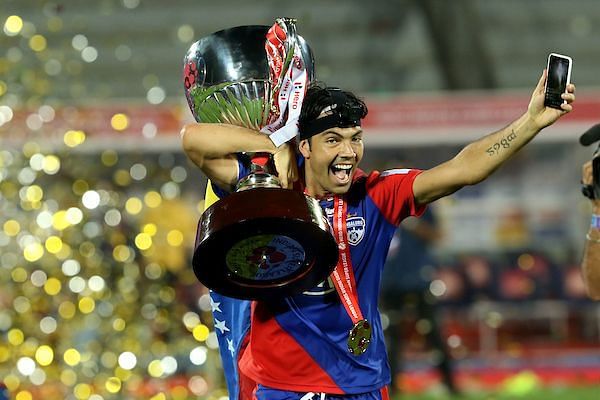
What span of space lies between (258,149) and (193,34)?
19.4 ft

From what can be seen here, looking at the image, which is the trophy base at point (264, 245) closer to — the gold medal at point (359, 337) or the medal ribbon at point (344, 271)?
the medal ribbon at point (344, 271)

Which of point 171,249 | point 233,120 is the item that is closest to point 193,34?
point 171,249

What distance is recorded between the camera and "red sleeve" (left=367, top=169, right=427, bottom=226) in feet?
12.3

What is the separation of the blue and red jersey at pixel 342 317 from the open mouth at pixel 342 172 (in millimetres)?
122

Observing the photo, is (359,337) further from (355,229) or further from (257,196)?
(257,196)

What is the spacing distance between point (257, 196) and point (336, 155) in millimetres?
360

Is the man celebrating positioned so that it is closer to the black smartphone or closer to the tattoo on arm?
the tattoo on arm

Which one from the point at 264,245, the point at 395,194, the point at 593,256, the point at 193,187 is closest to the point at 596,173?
the point at 593,256

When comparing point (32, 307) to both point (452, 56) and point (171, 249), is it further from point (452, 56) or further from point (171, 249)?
point (452, 56)

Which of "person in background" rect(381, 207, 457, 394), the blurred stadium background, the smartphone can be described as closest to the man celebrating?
the smartphone

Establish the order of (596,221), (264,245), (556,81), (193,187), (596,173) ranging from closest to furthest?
(556,81) < (264,245) < (596,173) < (596,221) < (193,187)

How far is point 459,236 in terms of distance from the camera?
35.4ft

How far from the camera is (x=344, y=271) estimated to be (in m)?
3.77

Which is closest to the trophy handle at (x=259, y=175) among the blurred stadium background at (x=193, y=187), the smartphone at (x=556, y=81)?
the smartphone at (x=556, y=81)
